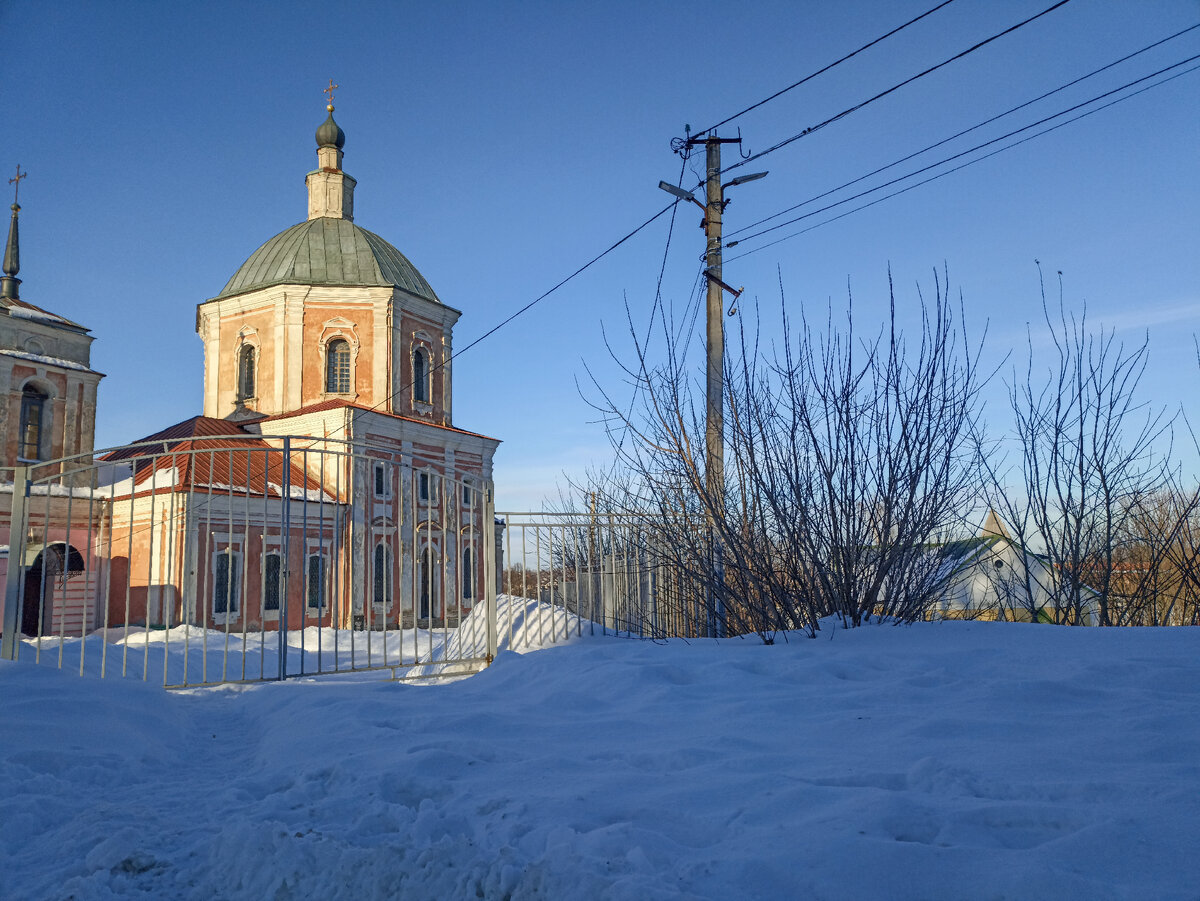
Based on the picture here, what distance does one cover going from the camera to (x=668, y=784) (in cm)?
311

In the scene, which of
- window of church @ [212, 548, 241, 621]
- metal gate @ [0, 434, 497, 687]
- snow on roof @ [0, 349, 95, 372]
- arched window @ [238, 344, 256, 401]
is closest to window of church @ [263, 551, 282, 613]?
metal gate @ [0, 434, 497, 687]

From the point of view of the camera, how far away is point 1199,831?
2301mm

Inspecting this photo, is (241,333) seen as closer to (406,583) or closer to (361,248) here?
(361,248)

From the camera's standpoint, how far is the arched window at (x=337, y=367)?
85.2 ft

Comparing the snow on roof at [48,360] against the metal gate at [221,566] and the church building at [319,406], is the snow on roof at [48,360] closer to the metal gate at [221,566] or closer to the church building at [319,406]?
the church building at [319,406]

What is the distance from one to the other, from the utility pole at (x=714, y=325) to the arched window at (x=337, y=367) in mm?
18426

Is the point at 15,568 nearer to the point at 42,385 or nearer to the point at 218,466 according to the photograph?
the point at 42,385

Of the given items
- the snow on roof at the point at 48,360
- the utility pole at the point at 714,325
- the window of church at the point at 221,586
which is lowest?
Result: the window of church at the point at 221,586

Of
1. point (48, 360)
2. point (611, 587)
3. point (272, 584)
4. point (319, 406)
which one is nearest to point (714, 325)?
point (611, 587)

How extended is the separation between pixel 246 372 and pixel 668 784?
26348 millimetres

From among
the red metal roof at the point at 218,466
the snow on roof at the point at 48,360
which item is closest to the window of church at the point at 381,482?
the red metal roof at the point at 218,466

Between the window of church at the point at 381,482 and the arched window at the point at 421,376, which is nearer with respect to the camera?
the window of church at the point at 381,482

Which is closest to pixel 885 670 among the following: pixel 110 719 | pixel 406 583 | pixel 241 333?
pixel 110 719

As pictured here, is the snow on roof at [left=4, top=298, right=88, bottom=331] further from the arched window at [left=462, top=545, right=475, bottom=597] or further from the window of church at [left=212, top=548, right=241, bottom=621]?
the arched window at [left=462, top=545, right=475, bottom=597]
